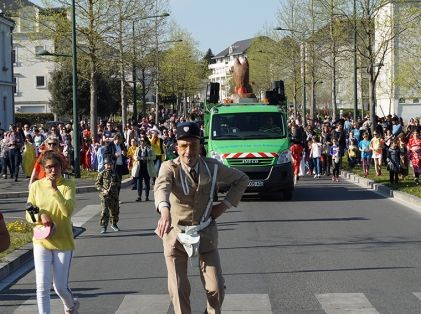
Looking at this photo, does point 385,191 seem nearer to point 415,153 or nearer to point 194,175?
point 415,153

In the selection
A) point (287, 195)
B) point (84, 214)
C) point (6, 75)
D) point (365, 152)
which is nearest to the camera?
point (84, 214)

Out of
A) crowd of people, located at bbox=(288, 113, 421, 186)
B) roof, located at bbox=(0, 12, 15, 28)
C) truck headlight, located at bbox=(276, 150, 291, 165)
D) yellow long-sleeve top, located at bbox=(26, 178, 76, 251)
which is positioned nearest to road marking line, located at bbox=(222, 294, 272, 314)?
yellow long-sleeve top, located at bbox=(26, 178, 76, 251)

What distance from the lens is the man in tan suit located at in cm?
649

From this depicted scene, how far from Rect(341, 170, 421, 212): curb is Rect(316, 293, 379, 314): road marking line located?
382 inches

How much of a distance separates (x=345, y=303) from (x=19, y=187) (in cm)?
1781

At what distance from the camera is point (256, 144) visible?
68.4 ft

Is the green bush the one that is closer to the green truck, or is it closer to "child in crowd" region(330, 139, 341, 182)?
"child in crowd" region(330, 139, 341, 182)

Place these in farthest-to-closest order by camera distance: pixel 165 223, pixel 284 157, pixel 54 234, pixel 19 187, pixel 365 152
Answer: pixel 365 152 → pixel 19 187 → pixel 284 157 → pixel 54 234 → pixel 165 223

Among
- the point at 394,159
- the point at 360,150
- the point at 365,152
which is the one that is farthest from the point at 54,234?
the point at 360,150

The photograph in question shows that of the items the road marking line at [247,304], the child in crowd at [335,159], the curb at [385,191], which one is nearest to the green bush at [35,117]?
the child in crowd at [335,159]

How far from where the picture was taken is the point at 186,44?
82875mm

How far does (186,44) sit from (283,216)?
6657 cm

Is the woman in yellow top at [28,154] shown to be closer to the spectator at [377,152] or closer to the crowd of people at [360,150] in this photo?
the crowd of people at [360,150]

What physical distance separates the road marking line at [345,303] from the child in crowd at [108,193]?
264 inches
